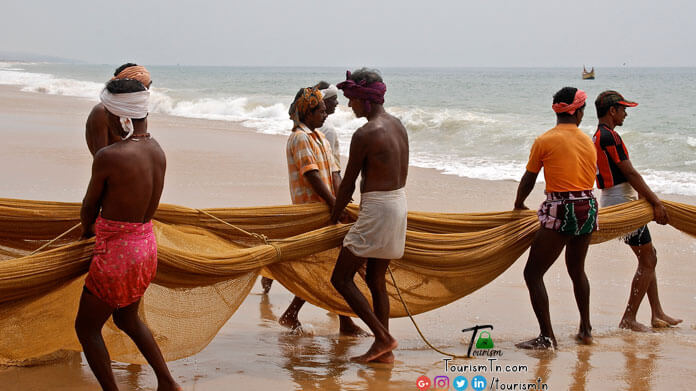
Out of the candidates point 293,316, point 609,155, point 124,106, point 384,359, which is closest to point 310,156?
point 293,316

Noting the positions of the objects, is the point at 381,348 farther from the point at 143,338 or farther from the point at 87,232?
the point at 87,232

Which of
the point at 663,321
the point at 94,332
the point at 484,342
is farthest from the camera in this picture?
the point at 663,321

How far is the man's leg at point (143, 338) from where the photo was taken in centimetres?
349

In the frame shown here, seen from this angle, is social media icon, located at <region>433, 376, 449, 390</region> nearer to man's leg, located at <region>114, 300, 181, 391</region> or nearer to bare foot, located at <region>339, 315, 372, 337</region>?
bare foot, located at <region>339, 315, 372, 337</region>

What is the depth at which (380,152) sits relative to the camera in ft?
13.4

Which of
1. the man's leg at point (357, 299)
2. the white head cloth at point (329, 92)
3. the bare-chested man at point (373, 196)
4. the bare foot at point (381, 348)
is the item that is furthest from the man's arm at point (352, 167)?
the white head cloth at point (329, 92)

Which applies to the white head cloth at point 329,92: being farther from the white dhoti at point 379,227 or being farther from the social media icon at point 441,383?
the social media icon at point 441,383

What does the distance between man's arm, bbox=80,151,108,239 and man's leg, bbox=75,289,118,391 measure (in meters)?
0.34

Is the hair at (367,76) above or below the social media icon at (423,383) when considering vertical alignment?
above

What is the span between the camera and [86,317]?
3.36m

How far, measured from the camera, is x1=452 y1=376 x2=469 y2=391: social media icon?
402 centimetres

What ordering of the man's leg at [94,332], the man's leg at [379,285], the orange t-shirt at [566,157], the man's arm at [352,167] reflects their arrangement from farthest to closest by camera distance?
the orange t-shirt at [566,157] < the man's leg at [379,285] < the man's arm at [352,167] < the man's leg at [94,332]

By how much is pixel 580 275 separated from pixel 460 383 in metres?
1.25

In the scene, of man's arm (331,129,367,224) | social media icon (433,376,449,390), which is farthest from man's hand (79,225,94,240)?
social media icon (433,376,449,390)
